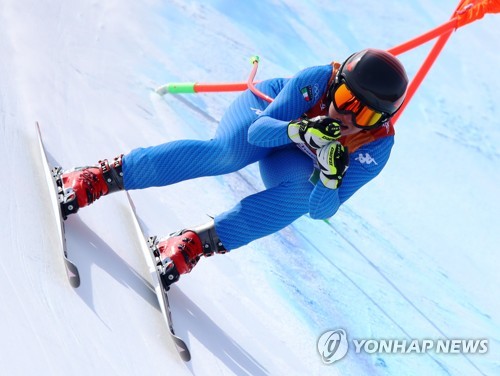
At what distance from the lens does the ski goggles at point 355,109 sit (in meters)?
2.55

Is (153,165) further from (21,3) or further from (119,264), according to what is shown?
(21,3)

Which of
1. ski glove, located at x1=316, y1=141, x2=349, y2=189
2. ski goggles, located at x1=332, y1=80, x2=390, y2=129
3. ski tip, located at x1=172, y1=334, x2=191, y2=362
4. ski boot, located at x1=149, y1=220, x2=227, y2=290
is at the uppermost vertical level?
ski goggles, located at x1=332, y1=80, x2=390, y2=129

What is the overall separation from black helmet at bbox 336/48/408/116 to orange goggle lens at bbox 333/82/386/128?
0.07 feet

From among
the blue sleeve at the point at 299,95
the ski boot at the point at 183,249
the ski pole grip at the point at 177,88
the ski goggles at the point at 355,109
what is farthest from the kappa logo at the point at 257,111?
the ski pole grip at the point at 177,88

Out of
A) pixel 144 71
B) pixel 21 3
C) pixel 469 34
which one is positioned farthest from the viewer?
pixel 469 34

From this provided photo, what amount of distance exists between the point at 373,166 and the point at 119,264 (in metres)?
1.05

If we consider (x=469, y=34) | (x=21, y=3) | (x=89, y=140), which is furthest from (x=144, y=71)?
(x=469, y=34)

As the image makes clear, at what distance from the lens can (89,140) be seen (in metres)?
3.41

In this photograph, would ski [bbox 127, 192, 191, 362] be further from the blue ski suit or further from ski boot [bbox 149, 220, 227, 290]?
the blue ski suit

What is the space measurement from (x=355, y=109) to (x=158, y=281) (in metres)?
0.96

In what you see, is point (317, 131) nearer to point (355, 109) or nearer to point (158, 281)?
point (355, 109)

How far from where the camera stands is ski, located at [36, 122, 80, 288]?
2.35 metres

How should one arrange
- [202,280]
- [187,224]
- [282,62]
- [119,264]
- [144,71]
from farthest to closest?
[282,62], [144,71], [187,224], [202,280], [119,264]

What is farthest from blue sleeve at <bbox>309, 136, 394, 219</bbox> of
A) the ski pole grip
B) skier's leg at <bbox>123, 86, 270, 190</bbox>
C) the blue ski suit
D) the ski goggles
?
the ski pole grip
